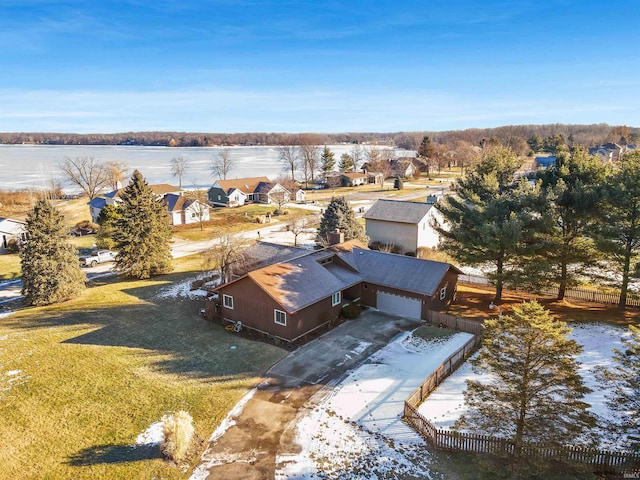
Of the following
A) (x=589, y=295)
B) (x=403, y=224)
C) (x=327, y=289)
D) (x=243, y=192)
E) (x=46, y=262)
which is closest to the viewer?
(x=327, y=289)

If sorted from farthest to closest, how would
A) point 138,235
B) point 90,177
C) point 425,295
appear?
1. point 90,177
2. point 138,235
3. point 425,295

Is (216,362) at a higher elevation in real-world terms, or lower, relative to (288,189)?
lower

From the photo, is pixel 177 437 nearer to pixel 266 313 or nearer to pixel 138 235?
pixel 266 313

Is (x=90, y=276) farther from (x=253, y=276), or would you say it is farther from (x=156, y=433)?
(x=156, y=433)

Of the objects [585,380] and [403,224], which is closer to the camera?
[585,380]

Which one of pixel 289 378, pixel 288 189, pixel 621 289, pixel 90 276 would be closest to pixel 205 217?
pixel 288 189

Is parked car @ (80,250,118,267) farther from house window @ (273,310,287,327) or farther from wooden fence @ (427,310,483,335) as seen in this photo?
wooden fence @ (427,310,483,335)

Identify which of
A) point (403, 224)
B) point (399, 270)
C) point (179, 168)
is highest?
point (179, 168)

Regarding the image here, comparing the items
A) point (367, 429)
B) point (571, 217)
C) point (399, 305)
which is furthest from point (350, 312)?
point (571, 217)
